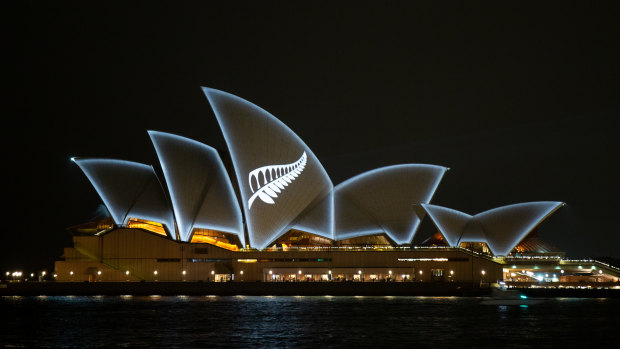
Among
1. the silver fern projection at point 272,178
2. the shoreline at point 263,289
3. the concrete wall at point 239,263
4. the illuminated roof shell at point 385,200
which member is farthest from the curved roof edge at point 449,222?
the silver fern projection at point 272,178

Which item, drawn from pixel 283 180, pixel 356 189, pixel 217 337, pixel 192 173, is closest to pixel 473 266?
pixel 356 189

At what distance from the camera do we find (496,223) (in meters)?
68.6

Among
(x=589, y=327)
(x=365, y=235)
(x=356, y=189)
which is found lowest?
(x=589, y=327)

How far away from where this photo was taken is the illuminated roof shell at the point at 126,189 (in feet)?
211

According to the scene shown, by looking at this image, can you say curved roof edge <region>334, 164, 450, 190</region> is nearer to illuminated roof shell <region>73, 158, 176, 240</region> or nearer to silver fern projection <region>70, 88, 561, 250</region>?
silver fern projection <region>70, 88, 561, 250</region>

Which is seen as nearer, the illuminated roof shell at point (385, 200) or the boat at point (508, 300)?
the boat at point (508, 300)

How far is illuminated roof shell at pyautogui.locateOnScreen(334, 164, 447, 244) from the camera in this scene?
224ft

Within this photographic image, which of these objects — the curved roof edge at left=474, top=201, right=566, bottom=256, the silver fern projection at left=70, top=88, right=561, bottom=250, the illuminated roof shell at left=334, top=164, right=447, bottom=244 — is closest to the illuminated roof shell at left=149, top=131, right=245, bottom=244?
the silver fern projection at left=70, top=88, right=561, bottom=250

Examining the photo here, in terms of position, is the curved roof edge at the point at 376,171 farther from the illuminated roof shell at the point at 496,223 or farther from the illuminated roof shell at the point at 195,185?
the illuminated roof shell at the point at 195,185

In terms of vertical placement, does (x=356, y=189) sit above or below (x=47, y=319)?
above

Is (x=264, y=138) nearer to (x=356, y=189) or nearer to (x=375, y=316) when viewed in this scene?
(x=356, y=189)

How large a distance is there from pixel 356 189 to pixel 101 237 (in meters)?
Answer: 24.3

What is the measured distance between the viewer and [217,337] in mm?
32219

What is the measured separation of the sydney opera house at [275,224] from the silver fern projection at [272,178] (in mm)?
93
